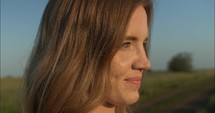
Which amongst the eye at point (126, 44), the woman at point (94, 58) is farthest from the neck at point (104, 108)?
the eye at point (126, 44)

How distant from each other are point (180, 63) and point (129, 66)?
6826 centimetres

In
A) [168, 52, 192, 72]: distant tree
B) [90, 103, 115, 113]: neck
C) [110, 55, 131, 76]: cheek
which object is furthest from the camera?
[168, 52, 192, 72]: distant tree

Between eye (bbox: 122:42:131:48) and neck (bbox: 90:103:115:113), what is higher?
eye (bbox: 122:42:131:48)

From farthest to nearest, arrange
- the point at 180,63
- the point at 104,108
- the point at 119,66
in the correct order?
the point at 180,63 < the point at 104,108 < the point at 119,66

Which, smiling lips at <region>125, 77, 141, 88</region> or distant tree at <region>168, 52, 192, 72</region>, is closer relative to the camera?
smiling lips at <region>125, 77, 141, 88</region>

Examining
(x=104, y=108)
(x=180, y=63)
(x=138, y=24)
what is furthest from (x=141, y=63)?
(x=180, y=63)

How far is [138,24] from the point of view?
7.36 ft

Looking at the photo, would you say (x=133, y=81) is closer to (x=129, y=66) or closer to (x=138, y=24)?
(x=129, y=66)

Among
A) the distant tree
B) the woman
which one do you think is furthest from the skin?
the distant tree

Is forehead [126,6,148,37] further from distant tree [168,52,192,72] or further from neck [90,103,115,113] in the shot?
distant tree [168,52,192,72]

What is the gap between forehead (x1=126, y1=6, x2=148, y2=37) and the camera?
2.21m

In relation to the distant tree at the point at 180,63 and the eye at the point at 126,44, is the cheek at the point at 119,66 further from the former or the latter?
the distant tree at the point at 180,63

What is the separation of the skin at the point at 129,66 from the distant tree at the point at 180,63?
66658mm

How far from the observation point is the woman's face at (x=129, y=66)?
7.15 ft
